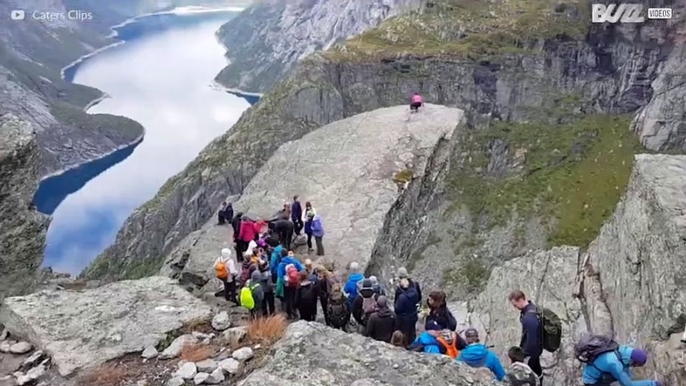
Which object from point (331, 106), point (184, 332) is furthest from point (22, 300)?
point (331, 106)

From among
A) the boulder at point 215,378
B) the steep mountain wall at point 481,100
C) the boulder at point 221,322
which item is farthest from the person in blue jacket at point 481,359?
the steep mountain wall at point 481,100

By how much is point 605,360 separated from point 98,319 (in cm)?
1322

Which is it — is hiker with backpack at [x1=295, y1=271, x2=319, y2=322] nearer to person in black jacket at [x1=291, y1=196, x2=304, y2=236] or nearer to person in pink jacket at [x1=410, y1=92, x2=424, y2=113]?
person in black jacket at [x1=291, y1=196, x2=304, y2=236]

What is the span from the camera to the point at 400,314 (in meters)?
19.2

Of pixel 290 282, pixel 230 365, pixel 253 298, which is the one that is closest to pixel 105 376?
pixel 230 365

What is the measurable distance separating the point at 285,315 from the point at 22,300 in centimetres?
766

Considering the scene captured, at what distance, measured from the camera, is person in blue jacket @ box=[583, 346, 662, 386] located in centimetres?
1452

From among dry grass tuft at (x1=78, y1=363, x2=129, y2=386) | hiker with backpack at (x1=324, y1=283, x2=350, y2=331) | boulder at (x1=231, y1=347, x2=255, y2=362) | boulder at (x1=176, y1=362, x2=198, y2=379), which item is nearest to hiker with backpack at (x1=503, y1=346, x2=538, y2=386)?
hiker with backpack at (x1=324, y1=283, x2=350, y2=331)

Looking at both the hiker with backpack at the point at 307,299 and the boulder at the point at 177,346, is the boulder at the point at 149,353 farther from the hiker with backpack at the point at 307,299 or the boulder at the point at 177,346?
the hiker with backpack at the point at 307,299

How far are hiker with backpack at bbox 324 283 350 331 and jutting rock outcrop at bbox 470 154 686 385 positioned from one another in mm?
5817

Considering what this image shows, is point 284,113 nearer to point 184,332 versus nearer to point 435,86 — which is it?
point 435,86

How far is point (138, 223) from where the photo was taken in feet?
479

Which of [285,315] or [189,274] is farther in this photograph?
[189,274]

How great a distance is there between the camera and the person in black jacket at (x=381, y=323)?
1819 cm
